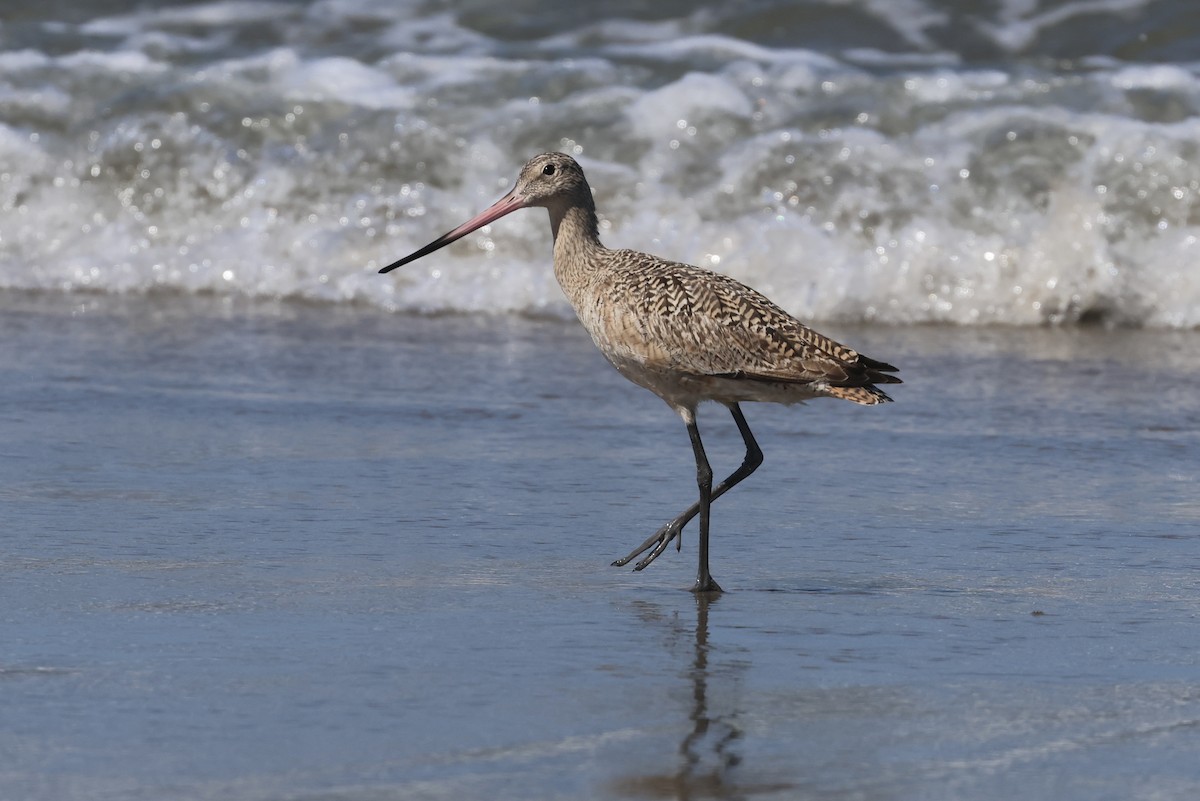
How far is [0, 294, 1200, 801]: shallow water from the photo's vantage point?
Answer: 10.9 ft

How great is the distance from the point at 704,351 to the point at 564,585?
0.71 meters

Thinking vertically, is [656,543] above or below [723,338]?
below

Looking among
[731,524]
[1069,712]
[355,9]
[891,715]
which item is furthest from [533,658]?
[355,9]

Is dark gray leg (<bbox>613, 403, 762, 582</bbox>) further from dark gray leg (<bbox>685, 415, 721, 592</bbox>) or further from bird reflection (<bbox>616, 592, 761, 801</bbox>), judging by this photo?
bird reflection (<bbox>616, 592, 761, 801</bbox>)

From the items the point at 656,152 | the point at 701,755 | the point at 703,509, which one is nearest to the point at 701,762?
the point at 701,755

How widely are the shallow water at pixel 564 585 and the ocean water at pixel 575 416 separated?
0.02m

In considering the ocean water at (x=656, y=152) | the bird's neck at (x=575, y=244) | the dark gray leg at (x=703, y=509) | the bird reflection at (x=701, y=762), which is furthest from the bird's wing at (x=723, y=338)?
the ocean water at (x=656, y=152)

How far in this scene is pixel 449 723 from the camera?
3.47 m

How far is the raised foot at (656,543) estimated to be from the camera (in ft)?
16.0

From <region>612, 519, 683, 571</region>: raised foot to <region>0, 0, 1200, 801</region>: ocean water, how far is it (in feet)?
0.15

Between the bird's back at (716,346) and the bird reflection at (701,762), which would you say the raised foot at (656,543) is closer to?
the bird's back at (716,346)

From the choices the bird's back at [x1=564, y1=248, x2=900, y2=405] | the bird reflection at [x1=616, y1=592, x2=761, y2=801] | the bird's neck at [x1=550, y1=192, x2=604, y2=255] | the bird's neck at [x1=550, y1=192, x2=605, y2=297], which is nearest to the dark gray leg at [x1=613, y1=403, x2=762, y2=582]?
the bird's back at [x1=564, y1=248, x2=900, y2=405]

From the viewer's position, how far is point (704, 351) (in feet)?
16.1

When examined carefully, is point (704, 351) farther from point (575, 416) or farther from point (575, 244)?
point (575, 416)
